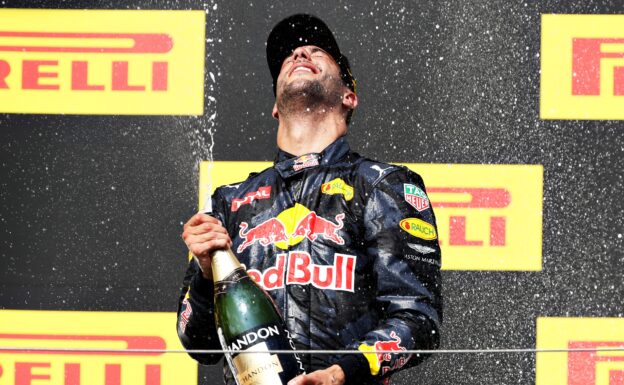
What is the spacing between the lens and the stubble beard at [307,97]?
4.48 feet

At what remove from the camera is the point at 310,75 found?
54.1 inches

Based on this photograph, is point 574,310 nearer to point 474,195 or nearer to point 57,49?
point 474,195

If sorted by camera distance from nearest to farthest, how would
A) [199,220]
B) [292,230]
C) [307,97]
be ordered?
[199,220], [292,230], [307,97]

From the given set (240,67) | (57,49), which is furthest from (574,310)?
(57,49)

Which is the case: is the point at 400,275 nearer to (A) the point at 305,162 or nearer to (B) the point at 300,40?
(A) the point at 305,162

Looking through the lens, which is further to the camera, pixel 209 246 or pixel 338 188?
pixel 338 188

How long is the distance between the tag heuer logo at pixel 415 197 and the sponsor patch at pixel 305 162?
0.39 feet

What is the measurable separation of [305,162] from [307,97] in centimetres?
10

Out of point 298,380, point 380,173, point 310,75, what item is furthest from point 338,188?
point 298,380

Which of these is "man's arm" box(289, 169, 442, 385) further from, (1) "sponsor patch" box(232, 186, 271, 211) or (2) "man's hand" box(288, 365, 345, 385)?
(1) "sponsor patch" box(232, 186, 271, 211)

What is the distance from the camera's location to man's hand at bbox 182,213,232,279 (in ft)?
3.76

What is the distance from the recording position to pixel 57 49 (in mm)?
1681

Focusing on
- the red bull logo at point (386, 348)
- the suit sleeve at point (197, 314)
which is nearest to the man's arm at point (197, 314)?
the suit sleeve at point (197, 314)

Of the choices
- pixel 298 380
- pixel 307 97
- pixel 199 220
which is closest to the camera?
pixel 298 380
